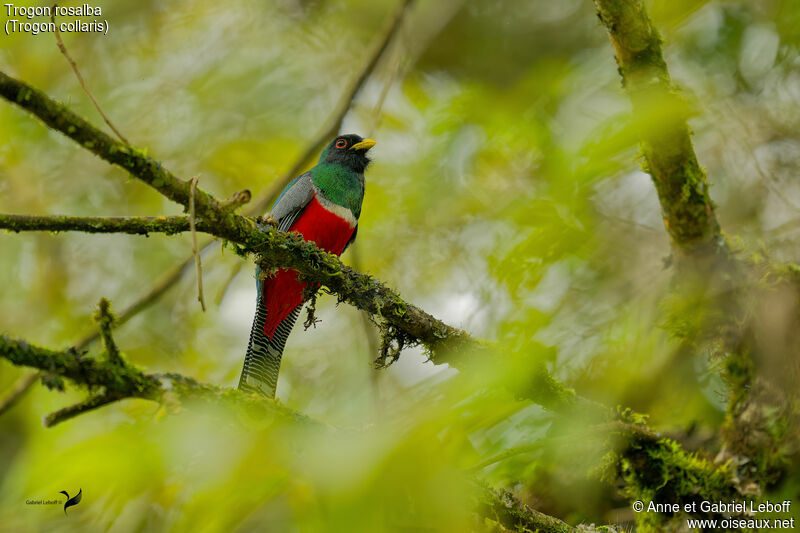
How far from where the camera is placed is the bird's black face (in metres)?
5.04

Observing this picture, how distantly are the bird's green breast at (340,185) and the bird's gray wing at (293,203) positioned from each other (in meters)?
0.08

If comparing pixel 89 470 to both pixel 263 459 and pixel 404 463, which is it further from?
pixel 404 463

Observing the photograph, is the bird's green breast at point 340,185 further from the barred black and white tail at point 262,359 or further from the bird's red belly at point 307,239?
the barred black and white tail at point 262,359

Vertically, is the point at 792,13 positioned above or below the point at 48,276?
below

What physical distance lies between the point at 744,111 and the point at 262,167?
323cm

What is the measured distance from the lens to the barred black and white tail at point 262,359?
4171 mm

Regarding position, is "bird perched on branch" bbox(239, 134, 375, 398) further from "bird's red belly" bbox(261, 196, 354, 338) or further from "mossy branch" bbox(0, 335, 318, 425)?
"mossy branch" bbox(0, 335, 318, 425)

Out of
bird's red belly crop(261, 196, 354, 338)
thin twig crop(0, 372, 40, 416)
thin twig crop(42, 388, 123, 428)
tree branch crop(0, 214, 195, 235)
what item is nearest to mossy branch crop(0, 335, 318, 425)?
thin twig crop(42, 388, 123, 428)

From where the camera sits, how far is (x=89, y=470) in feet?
4.70

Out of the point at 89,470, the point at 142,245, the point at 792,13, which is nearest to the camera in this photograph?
the point at 89,470

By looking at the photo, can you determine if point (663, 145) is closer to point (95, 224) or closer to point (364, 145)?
point (95, 224)

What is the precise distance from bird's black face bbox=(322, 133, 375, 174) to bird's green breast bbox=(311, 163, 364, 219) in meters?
0.15

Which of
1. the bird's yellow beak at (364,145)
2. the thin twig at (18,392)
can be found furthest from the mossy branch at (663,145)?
the thin twig at (18,392)

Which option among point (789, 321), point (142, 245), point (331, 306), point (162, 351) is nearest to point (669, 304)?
point (789, 321)
